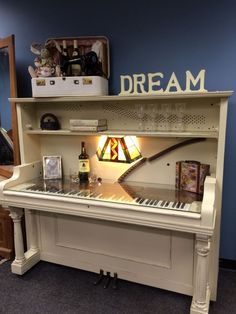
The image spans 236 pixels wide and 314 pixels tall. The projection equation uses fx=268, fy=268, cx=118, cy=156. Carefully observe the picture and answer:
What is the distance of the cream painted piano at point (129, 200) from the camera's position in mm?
1690

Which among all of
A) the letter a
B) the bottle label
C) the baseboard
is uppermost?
the letter a

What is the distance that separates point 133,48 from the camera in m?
2.04

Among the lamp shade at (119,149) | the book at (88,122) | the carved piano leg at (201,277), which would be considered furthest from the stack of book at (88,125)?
the carved piano leg at (201,277)

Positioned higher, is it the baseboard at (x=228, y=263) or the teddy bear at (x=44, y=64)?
the teddy bear at (x=44, y=64)

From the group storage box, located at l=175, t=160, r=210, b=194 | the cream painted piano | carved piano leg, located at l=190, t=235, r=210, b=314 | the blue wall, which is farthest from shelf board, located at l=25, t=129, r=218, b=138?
carved piano leg, located at l=190, t=235, r=210, b=314

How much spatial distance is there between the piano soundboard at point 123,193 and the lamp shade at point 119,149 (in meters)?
0.21

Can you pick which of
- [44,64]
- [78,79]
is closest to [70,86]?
[78,79]

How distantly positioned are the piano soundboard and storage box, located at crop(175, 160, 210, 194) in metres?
0.05

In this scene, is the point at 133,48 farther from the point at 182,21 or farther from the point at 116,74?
the point at 182,21

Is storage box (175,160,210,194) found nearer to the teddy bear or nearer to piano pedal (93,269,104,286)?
piano pedal (93,269,104,286)

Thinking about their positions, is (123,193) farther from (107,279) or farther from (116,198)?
(107,279)

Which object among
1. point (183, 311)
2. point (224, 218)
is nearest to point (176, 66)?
point (224, 218)

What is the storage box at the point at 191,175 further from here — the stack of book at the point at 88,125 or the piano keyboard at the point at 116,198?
the stack of book at the point at 88,125

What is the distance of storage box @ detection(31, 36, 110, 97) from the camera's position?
6.29 ft
